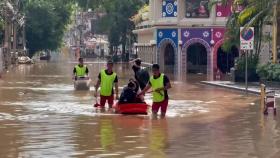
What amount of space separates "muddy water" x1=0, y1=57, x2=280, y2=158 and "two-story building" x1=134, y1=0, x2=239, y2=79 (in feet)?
109

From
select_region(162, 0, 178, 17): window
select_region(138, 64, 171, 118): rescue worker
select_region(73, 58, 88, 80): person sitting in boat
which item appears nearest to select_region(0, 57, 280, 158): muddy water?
select_region(138, 64, 171, 118): rescue worker

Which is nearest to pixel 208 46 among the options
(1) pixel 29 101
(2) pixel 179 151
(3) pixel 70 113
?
(1) pixel 29 101

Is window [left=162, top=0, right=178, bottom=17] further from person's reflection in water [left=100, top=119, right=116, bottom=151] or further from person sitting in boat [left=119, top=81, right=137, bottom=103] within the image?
person's reflection in water [left=100, top=119, right=116, bottom=151]

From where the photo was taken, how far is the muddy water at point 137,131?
12.5 metres

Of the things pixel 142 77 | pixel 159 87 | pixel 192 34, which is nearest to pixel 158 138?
pixel 159 87

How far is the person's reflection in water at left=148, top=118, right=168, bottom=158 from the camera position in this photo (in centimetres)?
1236

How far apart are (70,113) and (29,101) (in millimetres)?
5072

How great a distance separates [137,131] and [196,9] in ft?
142

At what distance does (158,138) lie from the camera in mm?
14297

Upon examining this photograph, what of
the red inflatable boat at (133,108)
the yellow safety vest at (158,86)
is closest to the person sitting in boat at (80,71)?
the red inflatable boat at (133,108)

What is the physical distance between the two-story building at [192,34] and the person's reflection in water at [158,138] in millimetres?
38578

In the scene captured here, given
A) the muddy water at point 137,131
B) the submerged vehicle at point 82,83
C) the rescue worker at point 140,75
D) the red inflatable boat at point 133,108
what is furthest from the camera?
the submerged vehicle at point 82,83

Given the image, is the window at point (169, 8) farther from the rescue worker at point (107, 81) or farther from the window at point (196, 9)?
the rescue worker at point (107, 81)

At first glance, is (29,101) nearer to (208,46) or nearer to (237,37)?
(237,37)
